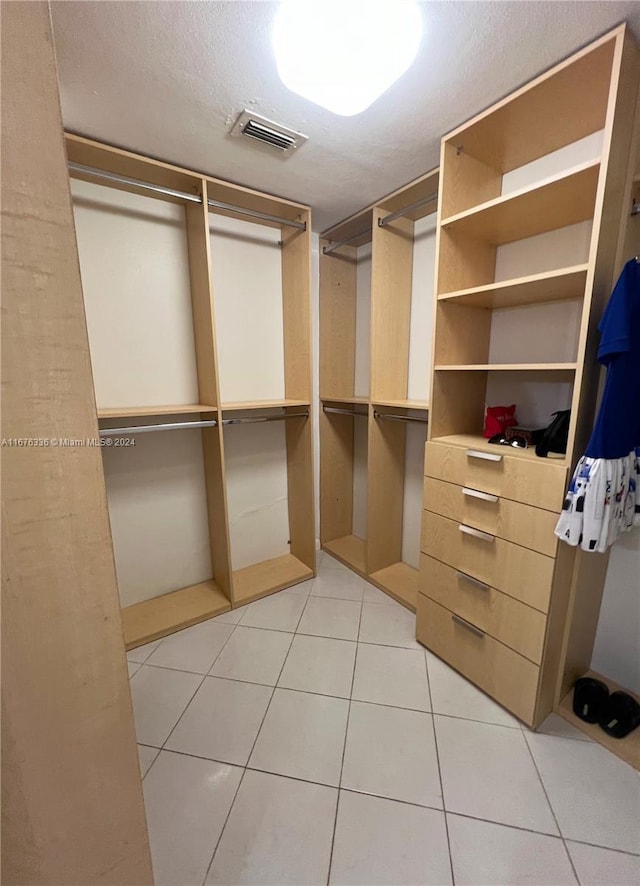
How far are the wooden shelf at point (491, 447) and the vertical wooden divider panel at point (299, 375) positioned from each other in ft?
3.02

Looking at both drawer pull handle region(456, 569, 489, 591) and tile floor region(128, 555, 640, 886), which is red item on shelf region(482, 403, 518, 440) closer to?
drawer pull handle region(456, 569, 489, 591)

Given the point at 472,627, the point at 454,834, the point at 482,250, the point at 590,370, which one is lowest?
the point at 454,834

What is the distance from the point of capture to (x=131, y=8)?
0.95 m

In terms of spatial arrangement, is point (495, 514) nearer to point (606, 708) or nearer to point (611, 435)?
point (611, 435)

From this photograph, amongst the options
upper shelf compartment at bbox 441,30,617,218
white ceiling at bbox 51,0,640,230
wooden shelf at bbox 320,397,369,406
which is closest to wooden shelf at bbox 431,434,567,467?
wooden shelf at bbox 320,397,369,406

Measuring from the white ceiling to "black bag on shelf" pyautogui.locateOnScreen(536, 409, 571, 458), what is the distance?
1137 millimetres

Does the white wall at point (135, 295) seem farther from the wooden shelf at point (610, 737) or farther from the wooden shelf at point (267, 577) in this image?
the wooden shelf at point (610, 737)

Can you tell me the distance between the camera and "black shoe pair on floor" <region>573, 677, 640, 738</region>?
4.50ft

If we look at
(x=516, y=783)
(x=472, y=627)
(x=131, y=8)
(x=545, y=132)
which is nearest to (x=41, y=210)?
(x=131, y=8)

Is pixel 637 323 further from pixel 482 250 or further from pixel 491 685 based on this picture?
pixel 491 685

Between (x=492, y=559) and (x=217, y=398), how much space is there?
→ 153 cm

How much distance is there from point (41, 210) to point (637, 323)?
153 centimetres

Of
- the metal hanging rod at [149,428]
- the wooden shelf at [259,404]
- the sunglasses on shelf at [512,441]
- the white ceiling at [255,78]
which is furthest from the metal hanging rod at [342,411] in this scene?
the white ceiling at [255,78]

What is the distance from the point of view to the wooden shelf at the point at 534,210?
45.9 inches
